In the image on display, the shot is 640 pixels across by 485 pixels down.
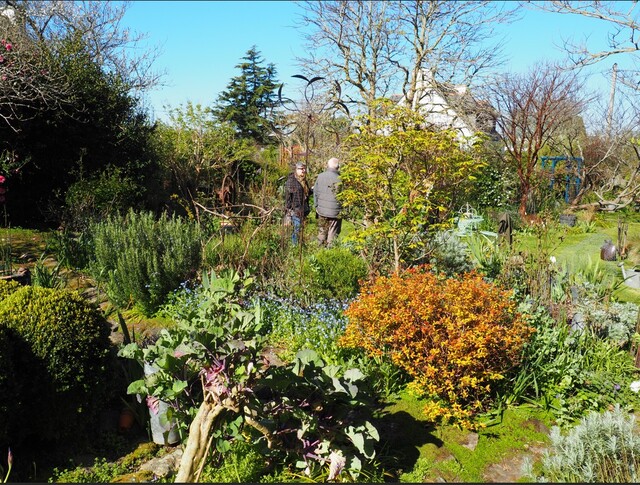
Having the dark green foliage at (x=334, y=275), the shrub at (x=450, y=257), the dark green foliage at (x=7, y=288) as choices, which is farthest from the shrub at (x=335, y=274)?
the dark green foliage at (x=7, y=288)

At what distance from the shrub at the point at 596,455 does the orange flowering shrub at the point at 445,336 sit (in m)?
0.61

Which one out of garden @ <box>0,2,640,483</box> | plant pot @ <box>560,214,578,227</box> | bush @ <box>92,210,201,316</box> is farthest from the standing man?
plant pot @ <box>560,214,578,227</box>

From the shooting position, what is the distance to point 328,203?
8195 millimetres

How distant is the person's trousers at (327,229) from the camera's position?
→ 826 cm

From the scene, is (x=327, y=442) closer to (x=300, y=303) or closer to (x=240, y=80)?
(x=300, y=303)

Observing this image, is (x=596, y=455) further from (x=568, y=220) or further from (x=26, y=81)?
(x=568, y=220)

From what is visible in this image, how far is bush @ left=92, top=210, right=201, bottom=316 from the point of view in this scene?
5664 millimetres

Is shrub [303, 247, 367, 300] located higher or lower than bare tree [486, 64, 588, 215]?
lower

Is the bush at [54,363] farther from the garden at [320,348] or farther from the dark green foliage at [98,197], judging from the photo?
the dark green foliage at [98,197]

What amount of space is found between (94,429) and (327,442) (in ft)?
5.58

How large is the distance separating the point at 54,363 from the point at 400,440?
7.52 ft

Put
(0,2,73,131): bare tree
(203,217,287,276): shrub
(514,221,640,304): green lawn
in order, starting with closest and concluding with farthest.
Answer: (203,217,287,276): shrub, (514,221,640,304): green lawn, (0,2,73,131): bare tree

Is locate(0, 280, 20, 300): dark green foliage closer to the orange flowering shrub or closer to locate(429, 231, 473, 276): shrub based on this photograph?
the orange flowering shrub

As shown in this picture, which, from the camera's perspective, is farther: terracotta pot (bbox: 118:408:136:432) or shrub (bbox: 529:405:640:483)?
terracotta pot (bbox: 118:408:136:432)
